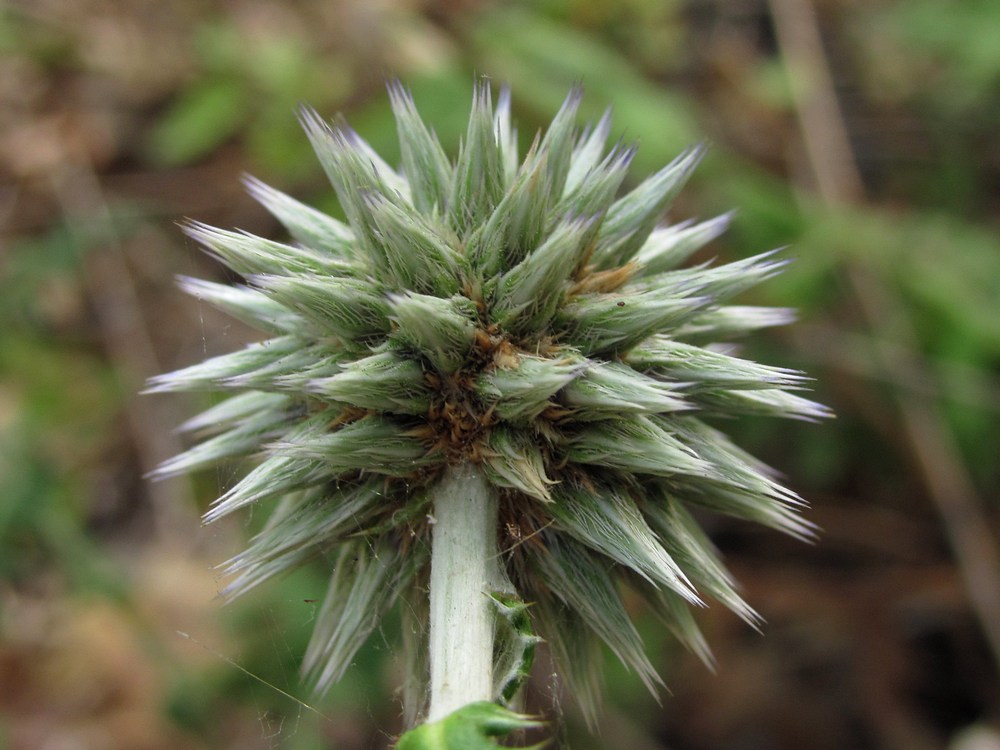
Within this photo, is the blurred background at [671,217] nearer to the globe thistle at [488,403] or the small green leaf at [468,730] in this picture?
the globe thistle at [488,403]

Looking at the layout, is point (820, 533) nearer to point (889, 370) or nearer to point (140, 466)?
point (889, 370)

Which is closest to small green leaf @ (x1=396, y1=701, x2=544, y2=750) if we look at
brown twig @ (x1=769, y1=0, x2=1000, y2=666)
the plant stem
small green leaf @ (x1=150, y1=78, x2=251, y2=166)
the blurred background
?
the plant stem

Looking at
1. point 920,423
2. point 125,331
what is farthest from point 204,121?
point 920,423

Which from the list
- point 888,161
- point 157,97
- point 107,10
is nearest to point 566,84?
point 888,161

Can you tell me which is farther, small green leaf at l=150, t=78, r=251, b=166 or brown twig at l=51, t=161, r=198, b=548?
small green leaf at l=150, t=78, r=251, b=166

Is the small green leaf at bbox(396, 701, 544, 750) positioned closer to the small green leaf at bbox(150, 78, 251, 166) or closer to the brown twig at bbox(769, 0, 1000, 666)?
the brown twig at bbox(769, 0, 1000, 666)

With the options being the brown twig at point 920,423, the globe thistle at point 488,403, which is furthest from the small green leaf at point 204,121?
the globe thistle at point 488,403

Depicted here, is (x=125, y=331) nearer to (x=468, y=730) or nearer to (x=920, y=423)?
(x=920, y=423)
